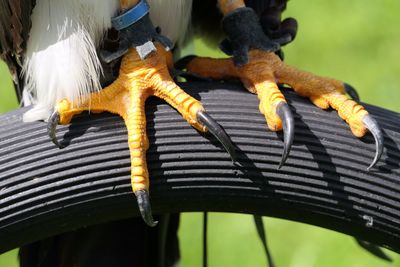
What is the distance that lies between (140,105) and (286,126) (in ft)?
1.10

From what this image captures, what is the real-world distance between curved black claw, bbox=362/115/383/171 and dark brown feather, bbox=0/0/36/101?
2.73 feet

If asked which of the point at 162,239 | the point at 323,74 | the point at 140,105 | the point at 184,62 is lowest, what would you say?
the point at 323,74

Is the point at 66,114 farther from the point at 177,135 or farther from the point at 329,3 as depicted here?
the point at 329,3

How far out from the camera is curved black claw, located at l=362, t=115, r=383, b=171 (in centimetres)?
234

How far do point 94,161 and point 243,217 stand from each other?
2195 mm

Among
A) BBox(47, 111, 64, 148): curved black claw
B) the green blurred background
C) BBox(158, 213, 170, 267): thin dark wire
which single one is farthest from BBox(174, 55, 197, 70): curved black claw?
the green blurred background

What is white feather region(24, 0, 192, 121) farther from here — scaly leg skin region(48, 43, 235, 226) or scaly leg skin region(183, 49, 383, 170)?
scaly leg skin region(183, 49, 383, 170)

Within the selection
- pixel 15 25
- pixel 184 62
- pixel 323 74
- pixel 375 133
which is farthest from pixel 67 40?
pixel 323 74

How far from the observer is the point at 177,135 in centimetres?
235

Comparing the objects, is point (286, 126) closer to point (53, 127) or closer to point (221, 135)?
point (221, 135)

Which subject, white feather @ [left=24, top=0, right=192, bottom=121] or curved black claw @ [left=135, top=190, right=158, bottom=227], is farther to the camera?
white feather @ [left=24, top=0, right=192, bottom=121]

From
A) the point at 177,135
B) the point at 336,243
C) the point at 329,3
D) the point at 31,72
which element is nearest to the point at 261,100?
the point at 177,135

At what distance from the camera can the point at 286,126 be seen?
2.37 m

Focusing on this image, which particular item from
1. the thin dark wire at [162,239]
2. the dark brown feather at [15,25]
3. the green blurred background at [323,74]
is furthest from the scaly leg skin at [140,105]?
the green blurred background at [323,74]
